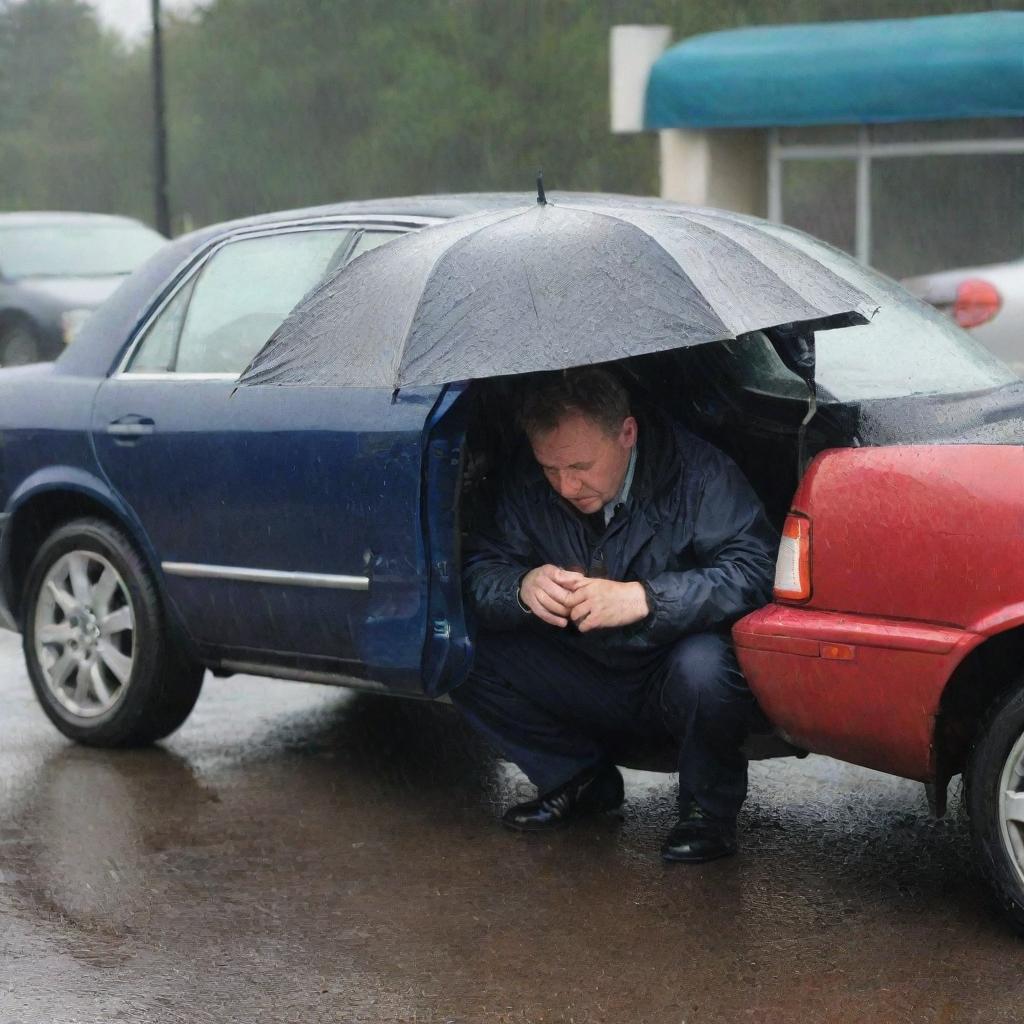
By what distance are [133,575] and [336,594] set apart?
34.8 inches

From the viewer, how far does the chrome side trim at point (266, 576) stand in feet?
16.0

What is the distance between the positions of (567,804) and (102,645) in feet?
5.44

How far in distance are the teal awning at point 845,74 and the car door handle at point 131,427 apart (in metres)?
13.1

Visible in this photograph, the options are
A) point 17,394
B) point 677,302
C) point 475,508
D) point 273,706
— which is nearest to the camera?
point 677,302

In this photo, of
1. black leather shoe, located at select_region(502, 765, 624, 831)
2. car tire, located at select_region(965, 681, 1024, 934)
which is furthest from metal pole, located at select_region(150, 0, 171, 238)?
car tire, located at select_region(965, 681, 1024, 934)

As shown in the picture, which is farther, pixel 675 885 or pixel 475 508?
pixel 475 508

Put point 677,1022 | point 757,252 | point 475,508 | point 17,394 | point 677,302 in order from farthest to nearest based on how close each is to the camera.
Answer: point 17,394, point 475,508, point 757,252, point 677,302, point 677,1022

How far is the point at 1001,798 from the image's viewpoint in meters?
3.82

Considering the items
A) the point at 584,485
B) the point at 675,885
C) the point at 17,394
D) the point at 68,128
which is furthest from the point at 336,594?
the point at 68,128

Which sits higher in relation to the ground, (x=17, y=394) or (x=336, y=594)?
(x=17, y=394)

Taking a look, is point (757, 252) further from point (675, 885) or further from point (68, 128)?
point (68, 128)

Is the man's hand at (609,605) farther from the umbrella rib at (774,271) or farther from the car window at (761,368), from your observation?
the umbrella rib at (774,271)

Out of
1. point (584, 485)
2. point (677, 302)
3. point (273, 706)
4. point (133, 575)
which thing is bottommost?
point (273, 706)

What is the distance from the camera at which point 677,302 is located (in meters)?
3.86
